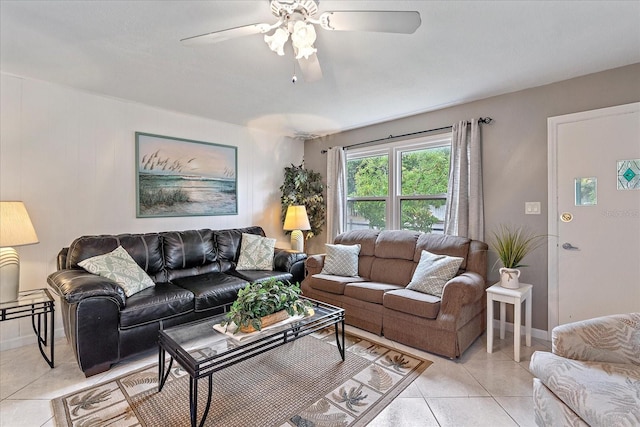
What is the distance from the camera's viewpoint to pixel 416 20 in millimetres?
1399

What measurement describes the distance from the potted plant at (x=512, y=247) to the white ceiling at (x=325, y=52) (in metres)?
1.44

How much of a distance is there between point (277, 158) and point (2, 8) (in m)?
3.27

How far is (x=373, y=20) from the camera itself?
57.3 inches

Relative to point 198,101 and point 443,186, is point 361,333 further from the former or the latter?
point 198,101

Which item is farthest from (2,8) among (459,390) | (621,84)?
(621,84)

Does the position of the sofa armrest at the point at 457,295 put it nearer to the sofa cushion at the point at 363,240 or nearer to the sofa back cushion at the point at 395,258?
the sofa back cushion at the point at 395,258

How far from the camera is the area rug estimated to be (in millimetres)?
1748

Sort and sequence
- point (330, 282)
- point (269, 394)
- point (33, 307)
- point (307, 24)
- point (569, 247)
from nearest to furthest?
point (307, 24)
point (269, 394)
point (33, 307)
point (569, 247)
point (330, 282)

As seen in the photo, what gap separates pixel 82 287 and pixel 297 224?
257 centimetres

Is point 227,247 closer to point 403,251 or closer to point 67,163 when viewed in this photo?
point 67,163

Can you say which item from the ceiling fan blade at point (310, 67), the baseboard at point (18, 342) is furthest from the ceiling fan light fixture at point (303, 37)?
the baseboard at point (18, 342)

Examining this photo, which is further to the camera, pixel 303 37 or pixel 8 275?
pixel 8 275

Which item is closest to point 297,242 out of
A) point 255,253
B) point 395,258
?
point 255,253

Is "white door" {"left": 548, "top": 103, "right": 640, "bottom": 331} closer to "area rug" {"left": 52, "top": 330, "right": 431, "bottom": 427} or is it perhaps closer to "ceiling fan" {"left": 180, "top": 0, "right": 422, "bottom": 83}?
"area rug" {"left": 52, "top": 330, "right": 431, "bottom": 427}
